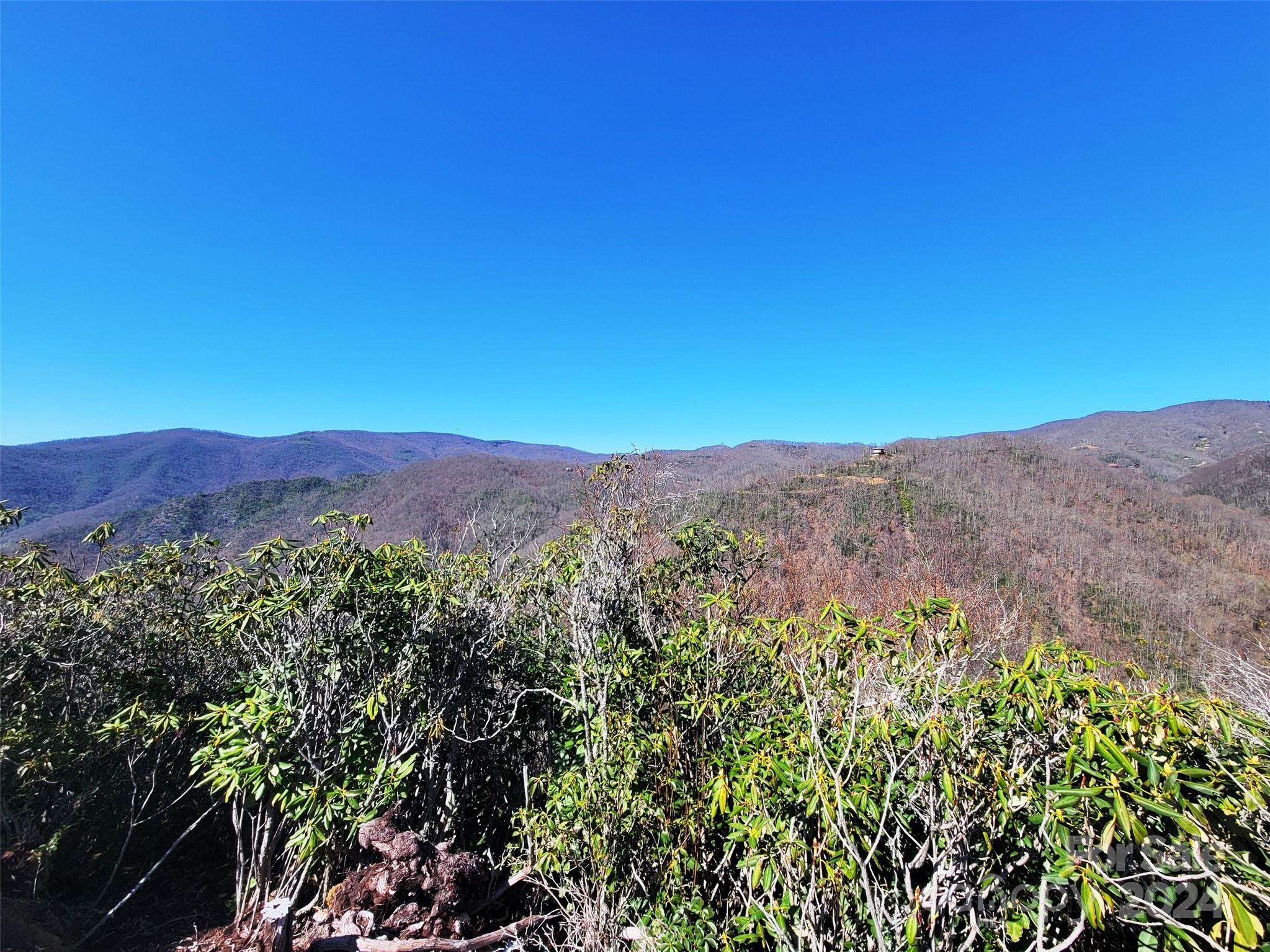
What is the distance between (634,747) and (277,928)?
1.98 m

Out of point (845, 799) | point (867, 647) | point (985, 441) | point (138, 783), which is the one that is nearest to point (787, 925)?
point (845, 799)

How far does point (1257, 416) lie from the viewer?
12406 centimetres

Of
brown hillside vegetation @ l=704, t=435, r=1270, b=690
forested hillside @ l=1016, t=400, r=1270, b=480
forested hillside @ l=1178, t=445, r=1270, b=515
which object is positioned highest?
forested hillside @ l=1016, t=400, r=1270, b=480

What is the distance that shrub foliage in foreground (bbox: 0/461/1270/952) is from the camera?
1.60 metres

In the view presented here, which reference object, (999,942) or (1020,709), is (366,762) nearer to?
(999,942)

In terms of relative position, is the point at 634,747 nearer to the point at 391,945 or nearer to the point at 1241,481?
the point at 391,945

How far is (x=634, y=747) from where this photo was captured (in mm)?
2754

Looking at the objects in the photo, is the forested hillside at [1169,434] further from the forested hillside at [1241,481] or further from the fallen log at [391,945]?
the fallen log at [391,945]

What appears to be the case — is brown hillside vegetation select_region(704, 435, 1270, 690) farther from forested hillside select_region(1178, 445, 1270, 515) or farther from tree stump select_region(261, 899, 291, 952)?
tree stump select_region(261, 899, 291, 952)

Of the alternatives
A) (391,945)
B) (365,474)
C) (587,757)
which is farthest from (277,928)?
(365,474)

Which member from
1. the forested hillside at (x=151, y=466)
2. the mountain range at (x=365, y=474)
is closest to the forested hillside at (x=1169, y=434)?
the mountain range at (x=365, y=474)

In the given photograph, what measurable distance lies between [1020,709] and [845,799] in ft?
2.48

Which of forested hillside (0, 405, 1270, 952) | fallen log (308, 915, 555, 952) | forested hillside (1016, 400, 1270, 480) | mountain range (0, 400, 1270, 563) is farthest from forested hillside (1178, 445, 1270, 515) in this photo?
fallen log (308, 915, 555, 952)

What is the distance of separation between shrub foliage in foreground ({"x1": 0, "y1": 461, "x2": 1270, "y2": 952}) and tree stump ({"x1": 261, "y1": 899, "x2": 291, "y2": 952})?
0.92 ft
